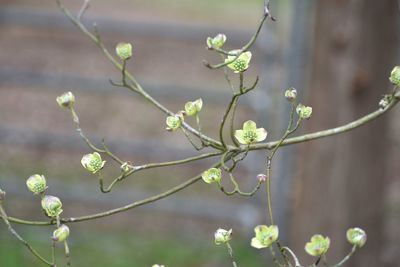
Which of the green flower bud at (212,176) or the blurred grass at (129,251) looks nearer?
the green flower bud at (212,176)

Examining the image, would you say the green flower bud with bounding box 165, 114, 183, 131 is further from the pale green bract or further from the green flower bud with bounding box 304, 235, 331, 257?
the green flower bud with bounding box 304, 235, 331, 257

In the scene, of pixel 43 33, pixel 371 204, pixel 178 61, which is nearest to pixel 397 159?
pixel 371 204

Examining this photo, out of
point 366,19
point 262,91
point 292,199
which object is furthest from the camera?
point 262,91

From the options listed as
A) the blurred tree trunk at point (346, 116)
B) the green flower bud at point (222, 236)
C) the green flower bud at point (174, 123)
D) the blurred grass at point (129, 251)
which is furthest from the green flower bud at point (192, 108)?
the blurred grass at point (129, 251)

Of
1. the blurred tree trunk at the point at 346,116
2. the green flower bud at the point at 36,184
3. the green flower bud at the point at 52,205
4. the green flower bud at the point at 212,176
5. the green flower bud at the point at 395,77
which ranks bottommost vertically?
the green flower bud at the point at 212,176

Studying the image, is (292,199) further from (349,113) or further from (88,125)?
(88,125)

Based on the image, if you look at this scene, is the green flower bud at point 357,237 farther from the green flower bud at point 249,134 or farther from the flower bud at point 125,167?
the flower bud at point 125,167

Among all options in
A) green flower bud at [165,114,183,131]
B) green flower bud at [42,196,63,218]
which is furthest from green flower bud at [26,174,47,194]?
green flower bud at [165,114,183,131]
